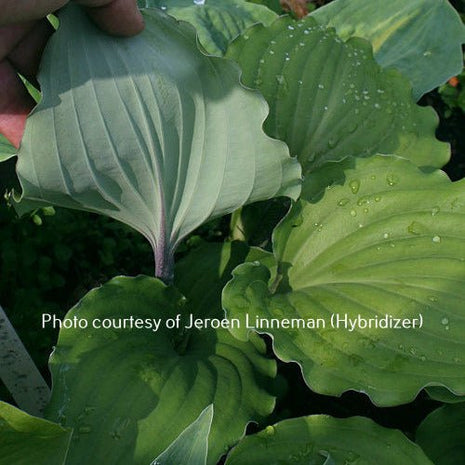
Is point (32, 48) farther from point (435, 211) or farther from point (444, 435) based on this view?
point (444, 435)

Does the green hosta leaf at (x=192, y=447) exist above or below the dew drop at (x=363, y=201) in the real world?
above

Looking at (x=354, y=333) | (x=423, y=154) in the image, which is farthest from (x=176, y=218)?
(x=423, y=154)

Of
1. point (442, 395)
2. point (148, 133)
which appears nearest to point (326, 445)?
point (442, 395)

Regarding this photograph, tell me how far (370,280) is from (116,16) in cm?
54

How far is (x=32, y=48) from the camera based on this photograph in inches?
43.9

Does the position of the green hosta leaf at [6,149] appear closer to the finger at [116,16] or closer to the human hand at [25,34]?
the human hand at [25,34]

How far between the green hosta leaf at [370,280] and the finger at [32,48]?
18.0 inches

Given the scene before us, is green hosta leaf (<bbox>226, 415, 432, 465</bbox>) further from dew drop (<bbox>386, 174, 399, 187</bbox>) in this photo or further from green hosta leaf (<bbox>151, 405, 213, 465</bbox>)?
dew drop (<bbox>386, 174, 399, 187</bbox>)

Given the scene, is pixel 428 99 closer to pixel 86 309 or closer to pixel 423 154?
pixel 423 154

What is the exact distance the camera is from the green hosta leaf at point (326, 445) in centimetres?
105

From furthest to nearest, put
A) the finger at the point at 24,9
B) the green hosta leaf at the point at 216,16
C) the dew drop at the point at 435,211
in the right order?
the green hosta leaf at the point at 216,16
the dew drop at the point at 435,211
the finger at the point at 24,9

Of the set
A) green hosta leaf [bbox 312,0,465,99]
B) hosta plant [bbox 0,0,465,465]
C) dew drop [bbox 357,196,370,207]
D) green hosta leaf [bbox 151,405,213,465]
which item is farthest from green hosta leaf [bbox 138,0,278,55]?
green hosta leaf [bbox 151,405,213,465]

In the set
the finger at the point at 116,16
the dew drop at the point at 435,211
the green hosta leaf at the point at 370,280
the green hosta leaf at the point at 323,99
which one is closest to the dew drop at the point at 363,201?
the green hosta leaf at the point at 370,280

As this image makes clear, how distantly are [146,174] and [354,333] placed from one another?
402 mm
